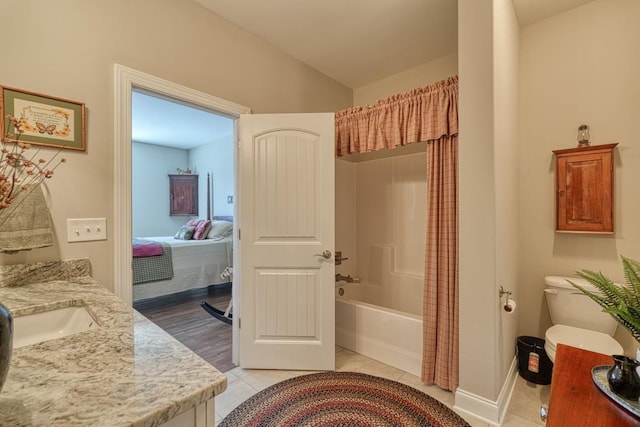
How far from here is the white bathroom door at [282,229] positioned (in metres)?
2.20

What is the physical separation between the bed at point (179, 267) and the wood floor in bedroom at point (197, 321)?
0.61ft

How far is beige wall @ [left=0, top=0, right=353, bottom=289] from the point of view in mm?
1416

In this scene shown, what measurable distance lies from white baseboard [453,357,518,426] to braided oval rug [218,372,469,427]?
79mm

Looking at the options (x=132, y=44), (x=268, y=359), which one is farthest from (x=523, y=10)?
(x=268, y=359)

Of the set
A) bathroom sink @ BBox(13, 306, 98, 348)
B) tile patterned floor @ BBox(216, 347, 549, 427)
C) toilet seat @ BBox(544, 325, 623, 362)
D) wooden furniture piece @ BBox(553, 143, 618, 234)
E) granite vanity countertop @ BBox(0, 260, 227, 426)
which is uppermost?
wooden furniture piece @ BBox(553, 143, 618, 234)

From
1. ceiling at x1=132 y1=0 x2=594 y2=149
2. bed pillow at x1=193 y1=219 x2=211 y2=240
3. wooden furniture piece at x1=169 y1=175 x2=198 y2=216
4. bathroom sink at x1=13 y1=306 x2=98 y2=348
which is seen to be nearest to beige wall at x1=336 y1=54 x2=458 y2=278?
ceiling at x1=132 y1=0 x2=594 y2=149

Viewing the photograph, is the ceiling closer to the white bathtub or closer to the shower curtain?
the shower curtain

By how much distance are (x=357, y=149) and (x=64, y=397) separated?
7.43 ft

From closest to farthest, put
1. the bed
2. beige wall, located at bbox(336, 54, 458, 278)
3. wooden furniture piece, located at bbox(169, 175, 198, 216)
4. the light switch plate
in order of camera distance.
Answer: the light switch plate, beige wall, located at bbox(336, 54, 458, 278), the bed, wooden furniture piece, located at bbox(169, 175, 198, 216)

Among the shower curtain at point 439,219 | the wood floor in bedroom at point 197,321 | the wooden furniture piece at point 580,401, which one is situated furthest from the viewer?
the wood floor in bedroom at point 197,321

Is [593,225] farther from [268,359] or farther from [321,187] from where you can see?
[268,359]

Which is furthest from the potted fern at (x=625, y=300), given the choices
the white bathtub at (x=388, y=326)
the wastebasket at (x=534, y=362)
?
the wastebasket at (x=534, y=362)

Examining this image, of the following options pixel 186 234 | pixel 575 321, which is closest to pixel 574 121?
pixel 575 321

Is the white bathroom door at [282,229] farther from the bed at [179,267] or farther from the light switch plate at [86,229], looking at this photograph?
the bed at [179,267]
